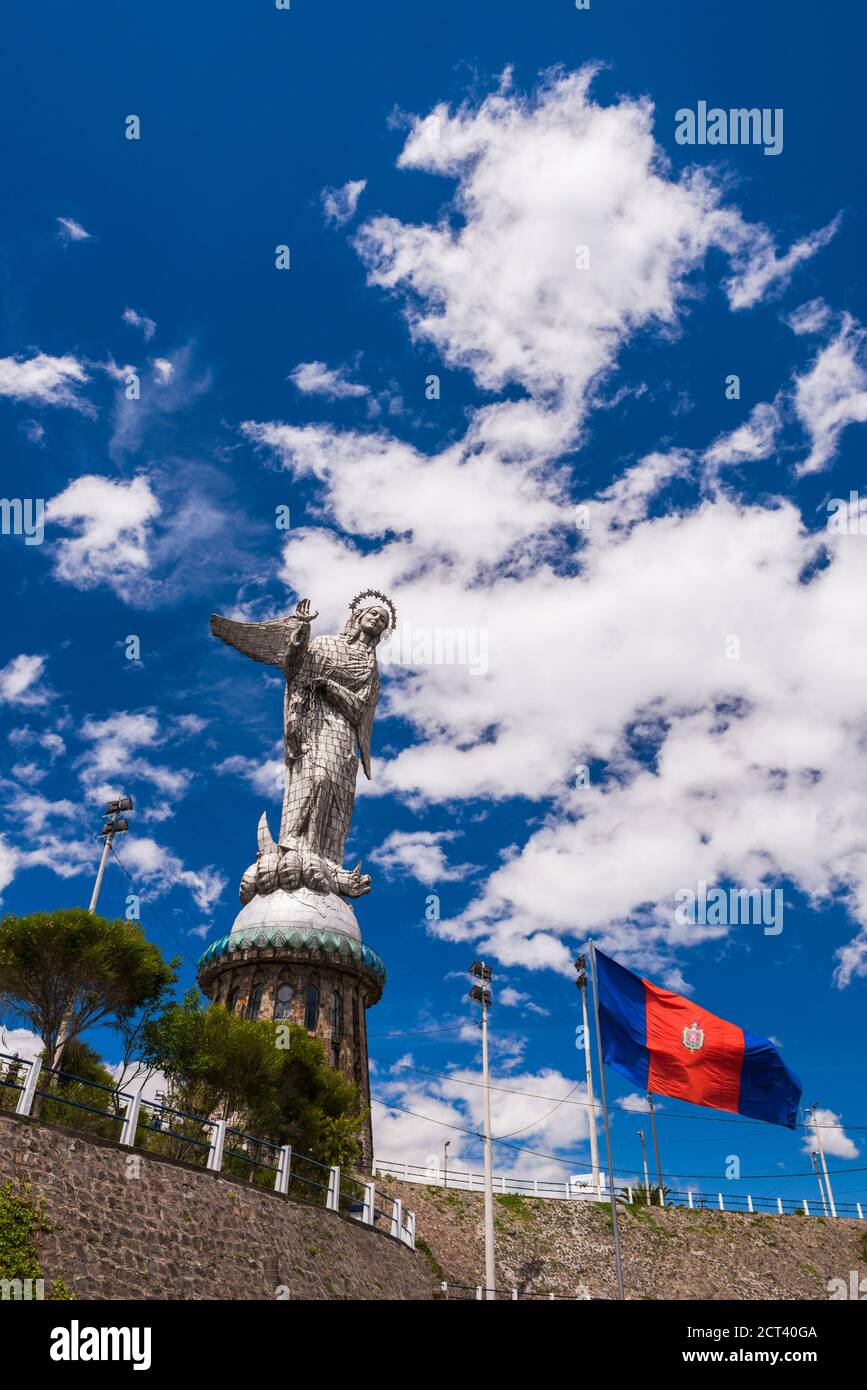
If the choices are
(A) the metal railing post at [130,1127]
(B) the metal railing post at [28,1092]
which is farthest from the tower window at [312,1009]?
(B) the metal railing post at [28,1092]

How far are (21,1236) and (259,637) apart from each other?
3137 cm

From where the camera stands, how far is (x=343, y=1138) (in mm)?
32781

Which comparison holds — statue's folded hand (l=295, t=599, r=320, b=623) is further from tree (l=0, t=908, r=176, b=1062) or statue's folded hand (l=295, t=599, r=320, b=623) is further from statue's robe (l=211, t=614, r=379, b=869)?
tree (l=0, t=908, r=176, b=1062)

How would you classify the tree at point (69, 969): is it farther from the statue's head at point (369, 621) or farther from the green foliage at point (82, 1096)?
the statue's head at point (369, 621)

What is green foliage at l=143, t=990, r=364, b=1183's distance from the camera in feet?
91.6

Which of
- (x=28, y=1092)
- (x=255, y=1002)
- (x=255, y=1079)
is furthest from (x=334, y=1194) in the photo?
(x=255, y=1002)

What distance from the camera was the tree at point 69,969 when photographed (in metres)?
24.7

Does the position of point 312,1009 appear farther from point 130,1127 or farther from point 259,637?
point 130,1127

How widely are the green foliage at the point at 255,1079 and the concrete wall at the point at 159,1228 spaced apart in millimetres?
4450

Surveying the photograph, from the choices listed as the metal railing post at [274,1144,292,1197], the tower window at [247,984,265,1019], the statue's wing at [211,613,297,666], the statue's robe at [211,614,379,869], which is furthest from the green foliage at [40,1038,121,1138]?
the statue's wing at [211,613,297,666]

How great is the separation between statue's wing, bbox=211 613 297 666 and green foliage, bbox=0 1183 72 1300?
99.7 ft

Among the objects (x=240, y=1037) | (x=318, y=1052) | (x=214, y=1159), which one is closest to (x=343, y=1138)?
(x=318, y=1052)
